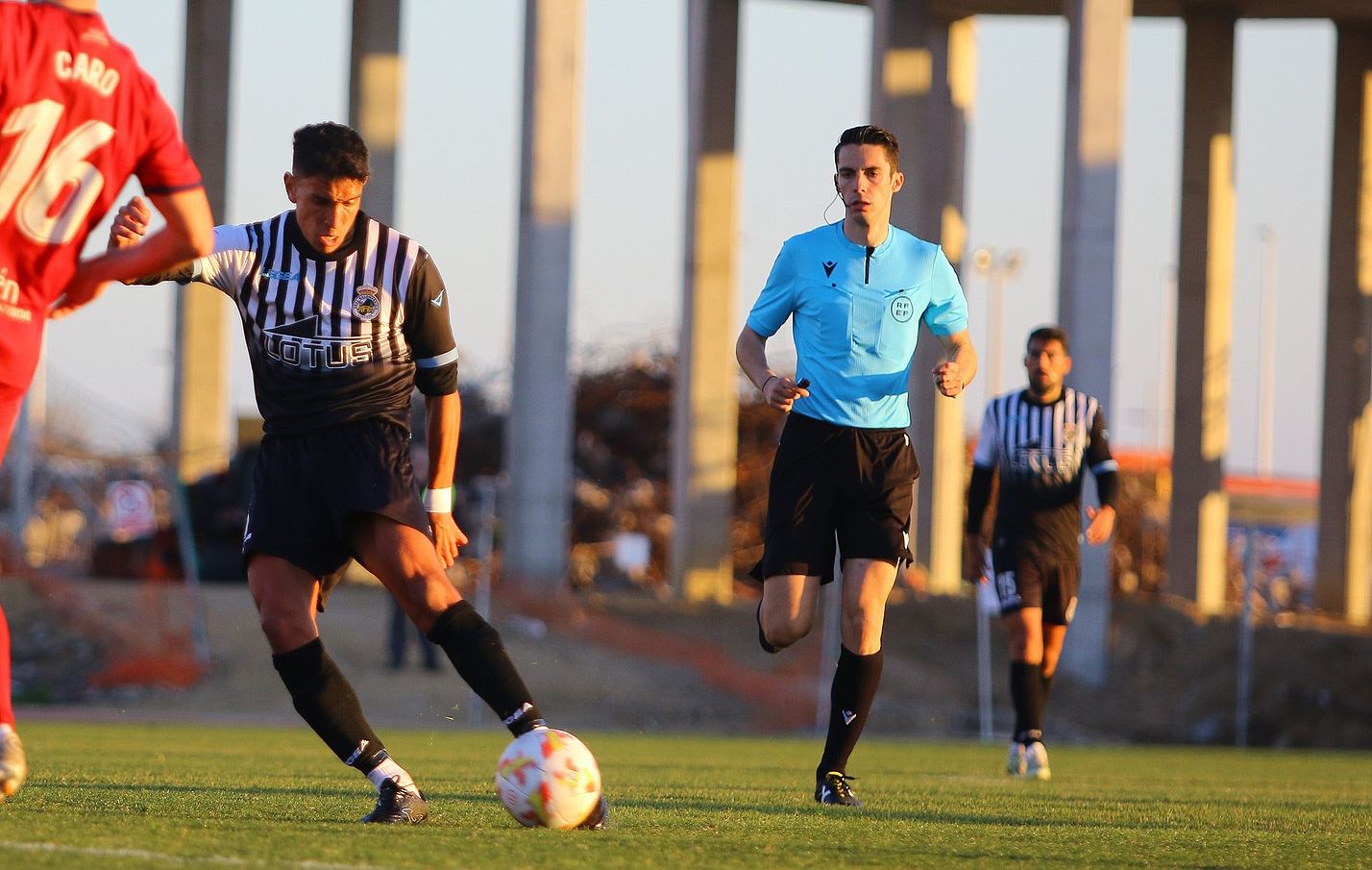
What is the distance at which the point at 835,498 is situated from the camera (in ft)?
26.5

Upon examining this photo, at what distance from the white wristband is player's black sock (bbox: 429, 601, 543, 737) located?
0.46m

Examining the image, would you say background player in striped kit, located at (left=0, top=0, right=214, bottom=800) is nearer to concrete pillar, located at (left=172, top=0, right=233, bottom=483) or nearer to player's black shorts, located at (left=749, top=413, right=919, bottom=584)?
player's black shorts, located at (left=749, top=413, right=919, bottom=584)

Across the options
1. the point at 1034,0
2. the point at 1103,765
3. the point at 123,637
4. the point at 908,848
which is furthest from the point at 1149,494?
the point at 908,848

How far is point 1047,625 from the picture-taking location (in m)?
11.8

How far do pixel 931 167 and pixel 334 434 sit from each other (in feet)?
104

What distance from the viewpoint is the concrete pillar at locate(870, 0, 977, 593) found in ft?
116

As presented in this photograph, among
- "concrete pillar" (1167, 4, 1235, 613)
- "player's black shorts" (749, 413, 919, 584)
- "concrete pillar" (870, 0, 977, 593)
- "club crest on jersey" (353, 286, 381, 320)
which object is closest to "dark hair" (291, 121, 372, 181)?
"club crest on jersey" (353, 286, 381, 320)

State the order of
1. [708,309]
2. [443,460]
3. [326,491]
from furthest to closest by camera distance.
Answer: [708,309] → [443,460] → [326,491]

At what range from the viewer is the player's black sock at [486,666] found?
20.7ft

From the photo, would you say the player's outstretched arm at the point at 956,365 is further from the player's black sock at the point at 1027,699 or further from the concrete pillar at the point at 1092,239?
the concrete pillar at the point at 1092,239

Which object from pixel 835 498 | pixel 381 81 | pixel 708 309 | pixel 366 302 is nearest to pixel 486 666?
pixel 366 302

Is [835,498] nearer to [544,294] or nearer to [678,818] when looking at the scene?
[678,818]

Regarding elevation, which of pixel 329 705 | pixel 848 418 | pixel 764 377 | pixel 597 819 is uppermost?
pixel 764 377

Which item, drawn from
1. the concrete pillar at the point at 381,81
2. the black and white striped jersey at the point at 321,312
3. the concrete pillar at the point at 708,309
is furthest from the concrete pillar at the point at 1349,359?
the black and white striped jersey at the point at 321,312
